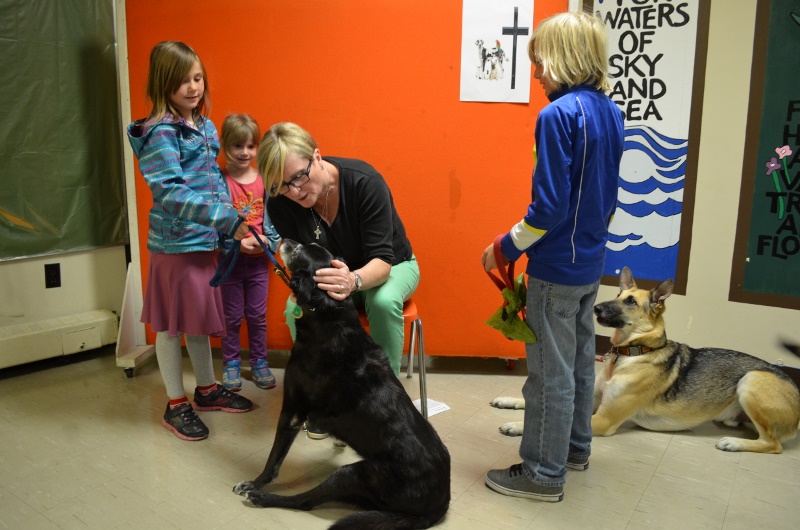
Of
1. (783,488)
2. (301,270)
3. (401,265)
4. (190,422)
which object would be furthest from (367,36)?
(783,488)

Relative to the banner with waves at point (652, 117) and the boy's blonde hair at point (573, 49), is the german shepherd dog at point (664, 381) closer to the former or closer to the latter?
the banner with waves at point (652, 117)

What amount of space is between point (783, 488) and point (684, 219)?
58.2 inches

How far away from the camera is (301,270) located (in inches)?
78.6

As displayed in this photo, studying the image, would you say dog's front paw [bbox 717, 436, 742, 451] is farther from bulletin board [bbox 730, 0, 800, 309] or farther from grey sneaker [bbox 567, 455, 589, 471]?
bulletin board [bbox 730, 0, 800, 309]

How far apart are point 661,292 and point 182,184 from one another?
203cm

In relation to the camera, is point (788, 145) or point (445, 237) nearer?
point (788, 145)

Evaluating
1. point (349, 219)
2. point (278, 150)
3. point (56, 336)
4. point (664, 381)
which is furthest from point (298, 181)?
point (56, 336)

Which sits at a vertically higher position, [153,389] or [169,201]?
[169,201]

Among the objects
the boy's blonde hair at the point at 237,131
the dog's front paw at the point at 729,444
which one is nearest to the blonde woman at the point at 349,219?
the boy's blonde hair at the point at 237,131

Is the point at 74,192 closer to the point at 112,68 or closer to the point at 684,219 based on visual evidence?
the point at 112,68

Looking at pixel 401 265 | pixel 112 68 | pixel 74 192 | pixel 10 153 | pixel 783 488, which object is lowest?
pixel 783 488

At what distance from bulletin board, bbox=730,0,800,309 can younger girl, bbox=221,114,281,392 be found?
7.80 ft

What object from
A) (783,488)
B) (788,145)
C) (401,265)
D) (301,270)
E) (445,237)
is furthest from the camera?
(445,237)

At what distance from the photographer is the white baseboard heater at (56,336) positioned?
3.06m
